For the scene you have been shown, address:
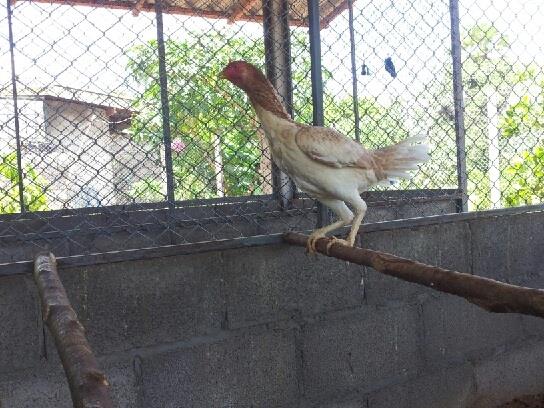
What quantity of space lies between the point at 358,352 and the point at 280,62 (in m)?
1.32

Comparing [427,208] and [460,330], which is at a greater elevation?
[427,208]

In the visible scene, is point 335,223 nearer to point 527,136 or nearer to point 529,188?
point 527,136

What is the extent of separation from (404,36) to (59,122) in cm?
241

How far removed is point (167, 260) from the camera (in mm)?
1765

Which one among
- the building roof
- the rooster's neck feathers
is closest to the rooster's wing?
the rooster's neck feathers

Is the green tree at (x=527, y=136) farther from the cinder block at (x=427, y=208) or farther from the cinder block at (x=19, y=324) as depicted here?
the cinder block at (x=19, y=324)

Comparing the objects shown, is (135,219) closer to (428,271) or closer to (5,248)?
(5,248)

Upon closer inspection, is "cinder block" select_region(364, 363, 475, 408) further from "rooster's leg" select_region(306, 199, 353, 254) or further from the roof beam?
the roof beam

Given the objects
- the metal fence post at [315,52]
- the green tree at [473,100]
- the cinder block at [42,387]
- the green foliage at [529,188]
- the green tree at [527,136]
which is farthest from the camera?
the green foliage at [529,188]

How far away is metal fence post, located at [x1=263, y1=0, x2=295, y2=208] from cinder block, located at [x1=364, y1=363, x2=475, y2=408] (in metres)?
0.93

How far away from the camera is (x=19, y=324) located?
1538 mm

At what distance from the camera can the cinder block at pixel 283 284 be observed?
1888 millimetres

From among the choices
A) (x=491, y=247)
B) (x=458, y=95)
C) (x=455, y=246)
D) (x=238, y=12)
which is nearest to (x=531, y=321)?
(x=491, y=247)

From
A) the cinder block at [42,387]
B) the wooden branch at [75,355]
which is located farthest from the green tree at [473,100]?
the wooden branch at [75,355]
